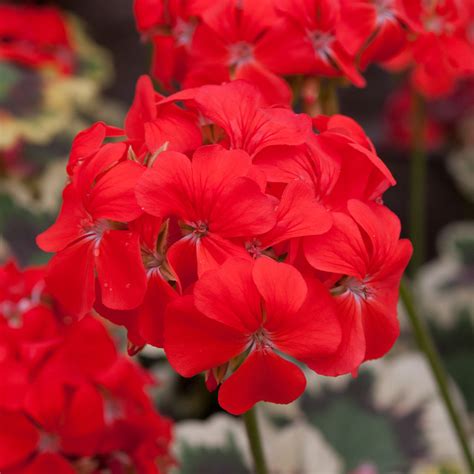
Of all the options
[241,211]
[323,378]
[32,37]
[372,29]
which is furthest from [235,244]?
[32,37]

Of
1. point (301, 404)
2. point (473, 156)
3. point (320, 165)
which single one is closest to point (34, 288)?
point (320, 165)

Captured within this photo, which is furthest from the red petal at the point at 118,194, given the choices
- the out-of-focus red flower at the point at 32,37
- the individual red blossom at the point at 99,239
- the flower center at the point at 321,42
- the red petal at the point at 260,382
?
the out-of-focus red flower at the point at 32,37

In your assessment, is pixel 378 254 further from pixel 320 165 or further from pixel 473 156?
pixel 473 156

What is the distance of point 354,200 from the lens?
0.47 meters

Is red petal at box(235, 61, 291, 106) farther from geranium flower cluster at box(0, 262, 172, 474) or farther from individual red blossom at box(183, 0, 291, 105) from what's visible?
geranium flower cluster at box(0, 262, 172, 474)

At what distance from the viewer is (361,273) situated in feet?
1.52

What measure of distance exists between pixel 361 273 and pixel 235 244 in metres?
0.07

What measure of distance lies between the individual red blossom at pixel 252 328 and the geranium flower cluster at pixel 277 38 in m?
0.21

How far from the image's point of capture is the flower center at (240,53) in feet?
2.00

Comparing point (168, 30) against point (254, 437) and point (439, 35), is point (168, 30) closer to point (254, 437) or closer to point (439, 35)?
point (439, 35)

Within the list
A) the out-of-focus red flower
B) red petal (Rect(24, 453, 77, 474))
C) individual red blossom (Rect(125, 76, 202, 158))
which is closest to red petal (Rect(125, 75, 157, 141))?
individual red blossom (Rect(125, 76, 202, 158))

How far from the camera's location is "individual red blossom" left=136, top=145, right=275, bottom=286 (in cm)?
44

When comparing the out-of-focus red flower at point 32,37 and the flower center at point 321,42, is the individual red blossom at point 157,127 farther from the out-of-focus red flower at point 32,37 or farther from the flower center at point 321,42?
the out-of-focus red flower at point 32,37

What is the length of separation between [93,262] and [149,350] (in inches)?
19.6
